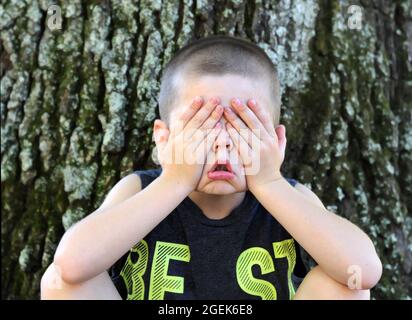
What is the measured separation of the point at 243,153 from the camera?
2.06 meters

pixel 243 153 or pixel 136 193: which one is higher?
pixel 243 153

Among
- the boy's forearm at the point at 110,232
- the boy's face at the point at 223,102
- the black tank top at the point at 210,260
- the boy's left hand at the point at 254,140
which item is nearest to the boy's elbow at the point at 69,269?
the boy's forearm at the point at 110,232

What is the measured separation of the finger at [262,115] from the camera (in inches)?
82.0

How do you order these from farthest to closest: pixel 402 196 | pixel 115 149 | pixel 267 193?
pixel 402 196 → pixel 115 149 → pixel 267 193

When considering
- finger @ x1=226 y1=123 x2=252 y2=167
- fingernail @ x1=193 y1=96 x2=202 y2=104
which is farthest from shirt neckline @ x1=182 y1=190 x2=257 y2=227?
fingernail @ x1=193 y1=96 x2=202 y2=104

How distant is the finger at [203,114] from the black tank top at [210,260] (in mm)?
298

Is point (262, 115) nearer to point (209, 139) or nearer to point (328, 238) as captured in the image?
point (209, 139)

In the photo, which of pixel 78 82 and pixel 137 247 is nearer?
pixel 137 247

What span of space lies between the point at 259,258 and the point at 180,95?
0.55 metres

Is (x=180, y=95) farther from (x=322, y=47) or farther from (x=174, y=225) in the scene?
(x=322, y=47)

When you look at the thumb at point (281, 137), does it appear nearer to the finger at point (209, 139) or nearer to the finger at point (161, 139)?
the finger at point (209, 139)

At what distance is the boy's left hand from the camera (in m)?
2.06
